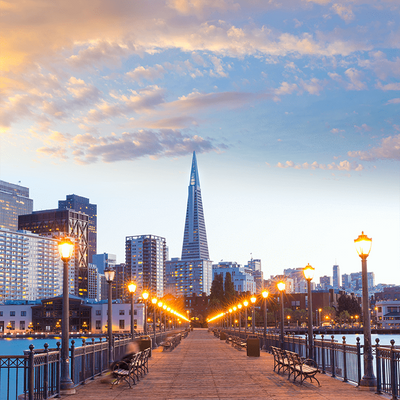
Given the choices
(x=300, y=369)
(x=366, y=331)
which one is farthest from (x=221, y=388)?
(x=366, y=331)

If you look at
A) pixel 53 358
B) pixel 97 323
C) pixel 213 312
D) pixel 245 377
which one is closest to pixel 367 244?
pixel 245 377

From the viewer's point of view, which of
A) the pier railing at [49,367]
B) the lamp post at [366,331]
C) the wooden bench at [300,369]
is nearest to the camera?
the pier railing at [49,367]

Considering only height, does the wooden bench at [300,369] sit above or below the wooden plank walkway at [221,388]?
above

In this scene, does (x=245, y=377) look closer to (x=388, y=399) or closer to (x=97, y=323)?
(x=388, y=399)

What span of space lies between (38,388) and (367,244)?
11212 millimetres

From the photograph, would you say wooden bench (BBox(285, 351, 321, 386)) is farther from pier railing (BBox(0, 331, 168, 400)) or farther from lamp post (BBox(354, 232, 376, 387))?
pier railing (BBox(0, 331, 168, 400))

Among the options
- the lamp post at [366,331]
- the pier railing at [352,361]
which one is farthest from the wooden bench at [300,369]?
the lamp post at [366,331]

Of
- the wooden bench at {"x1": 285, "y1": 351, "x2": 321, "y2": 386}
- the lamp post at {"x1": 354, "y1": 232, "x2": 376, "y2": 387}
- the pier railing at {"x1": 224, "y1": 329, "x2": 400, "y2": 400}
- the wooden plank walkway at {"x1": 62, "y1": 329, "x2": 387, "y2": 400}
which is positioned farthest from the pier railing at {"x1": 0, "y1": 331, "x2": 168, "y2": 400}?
the lamp post at {"x1": 354, "y1": 232, "x2": 376, "y2": 387}

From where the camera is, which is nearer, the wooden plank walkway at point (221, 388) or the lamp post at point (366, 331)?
the wooden plank walkway at point (221, 388)

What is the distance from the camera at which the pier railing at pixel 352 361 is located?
14.6m

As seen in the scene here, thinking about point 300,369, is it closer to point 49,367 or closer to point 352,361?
point 352,361

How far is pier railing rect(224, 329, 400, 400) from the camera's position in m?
14.6

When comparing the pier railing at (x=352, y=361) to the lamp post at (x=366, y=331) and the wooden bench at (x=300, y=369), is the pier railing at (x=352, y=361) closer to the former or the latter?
the lamp post at (x=366, y=331)

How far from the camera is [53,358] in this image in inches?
629
